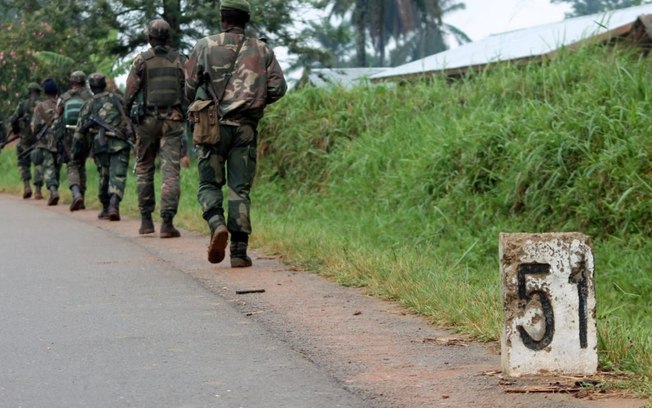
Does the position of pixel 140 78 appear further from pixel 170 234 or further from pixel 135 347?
pixel 135 347

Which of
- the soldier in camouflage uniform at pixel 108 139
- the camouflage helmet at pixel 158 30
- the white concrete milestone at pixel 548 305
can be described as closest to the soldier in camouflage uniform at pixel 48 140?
the soldier in camouflage uniform at pixel 108 139

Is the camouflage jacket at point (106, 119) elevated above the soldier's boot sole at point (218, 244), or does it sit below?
above

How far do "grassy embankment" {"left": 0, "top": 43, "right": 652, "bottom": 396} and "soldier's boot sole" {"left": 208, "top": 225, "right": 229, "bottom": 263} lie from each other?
0.70 metres

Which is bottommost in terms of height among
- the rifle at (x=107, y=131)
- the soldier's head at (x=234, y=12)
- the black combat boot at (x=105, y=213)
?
the black combat boot at (x=105, y=213)

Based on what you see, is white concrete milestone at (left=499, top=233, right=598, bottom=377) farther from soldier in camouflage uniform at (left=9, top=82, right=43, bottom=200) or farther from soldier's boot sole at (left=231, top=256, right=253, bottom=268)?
soldier in camouflage uniform at (left=9, top=82, right=43, bottom=200)

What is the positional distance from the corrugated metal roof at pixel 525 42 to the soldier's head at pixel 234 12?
6.85m

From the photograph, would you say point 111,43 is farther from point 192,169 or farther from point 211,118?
point 211,118

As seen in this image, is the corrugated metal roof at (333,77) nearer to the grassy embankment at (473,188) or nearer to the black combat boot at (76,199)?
the grassy embankment at (473,188)

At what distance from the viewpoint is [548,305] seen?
5.17m

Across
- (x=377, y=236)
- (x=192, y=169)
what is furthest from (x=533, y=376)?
(x=192, y=169)

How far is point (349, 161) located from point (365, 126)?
Answer: 3.60 feet

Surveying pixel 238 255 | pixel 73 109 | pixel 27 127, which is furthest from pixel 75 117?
pixel 238 255

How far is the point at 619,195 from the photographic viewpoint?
984 cm

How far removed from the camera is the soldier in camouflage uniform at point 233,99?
31.3 ft
